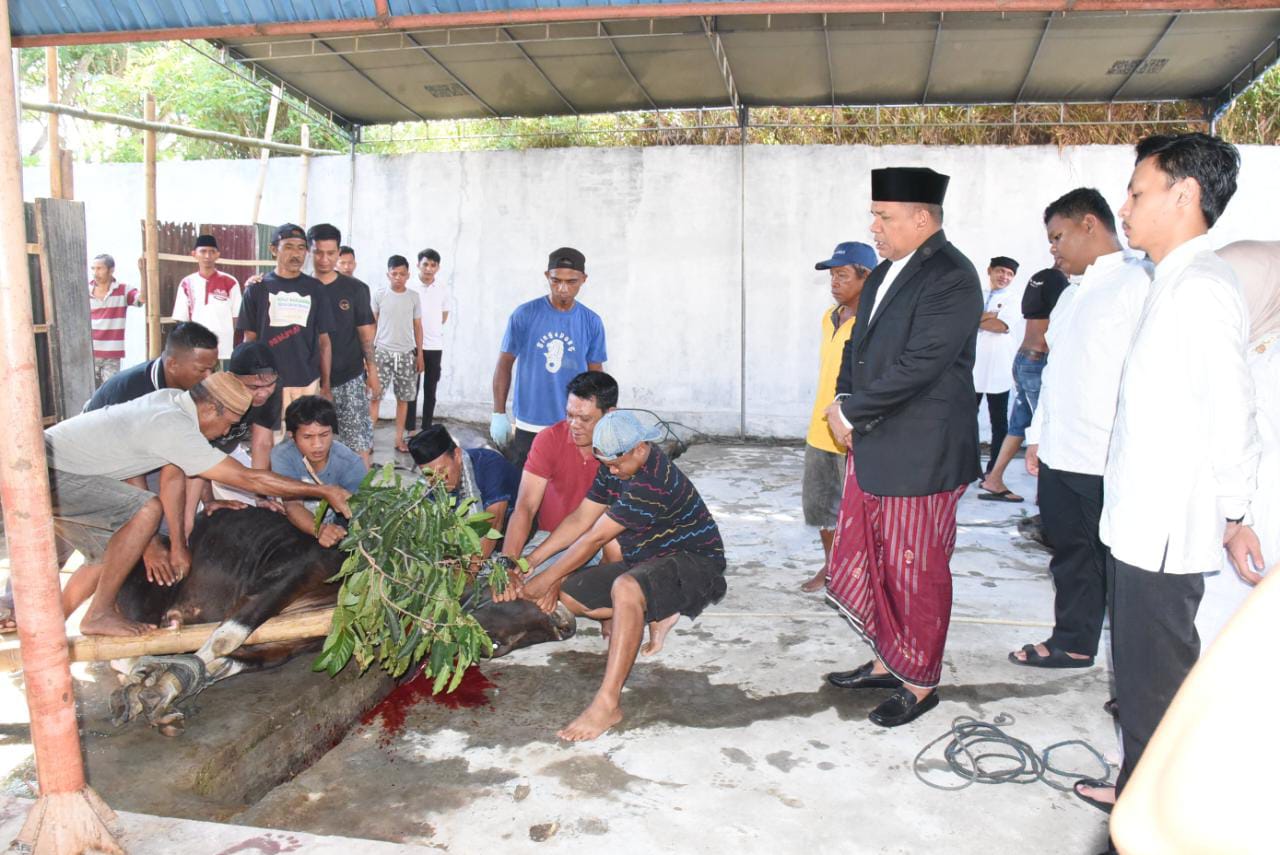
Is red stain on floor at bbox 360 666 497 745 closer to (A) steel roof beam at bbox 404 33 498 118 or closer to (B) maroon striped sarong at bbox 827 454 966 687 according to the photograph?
(B) maroon striped sarong at bbox 827 454 966 687

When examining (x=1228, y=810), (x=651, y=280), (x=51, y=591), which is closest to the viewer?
(x=1228, y=810)

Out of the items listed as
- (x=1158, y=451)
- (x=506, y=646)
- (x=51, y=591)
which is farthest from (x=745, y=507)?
(x=51, y=591)

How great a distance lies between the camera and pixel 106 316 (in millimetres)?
8984

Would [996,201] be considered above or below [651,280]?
above

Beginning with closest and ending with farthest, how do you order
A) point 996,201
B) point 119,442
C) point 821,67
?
point 119,442
point 821,67
point 996,201

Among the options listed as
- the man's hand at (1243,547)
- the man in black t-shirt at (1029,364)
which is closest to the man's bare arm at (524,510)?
the man's hand at (1243,547)

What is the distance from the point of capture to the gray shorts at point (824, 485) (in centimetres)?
534

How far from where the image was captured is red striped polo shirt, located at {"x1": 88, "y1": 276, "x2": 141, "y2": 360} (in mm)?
8930

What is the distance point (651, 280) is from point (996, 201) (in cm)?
352

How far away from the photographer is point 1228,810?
0.78 m

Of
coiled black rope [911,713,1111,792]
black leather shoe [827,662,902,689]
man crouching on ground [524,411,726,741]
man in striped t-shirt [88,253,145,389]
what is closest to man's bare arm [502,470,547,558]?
man crouching on ground [524,411,726,741]

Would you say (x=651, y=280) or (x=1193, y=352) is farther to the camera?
(x=651, y=280)

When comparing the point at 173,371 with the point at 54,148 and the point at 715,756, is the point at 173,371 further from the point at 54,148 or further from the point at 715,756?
the point at 54,148

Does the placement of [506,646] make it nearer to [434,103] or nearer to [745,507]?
[745,507]
